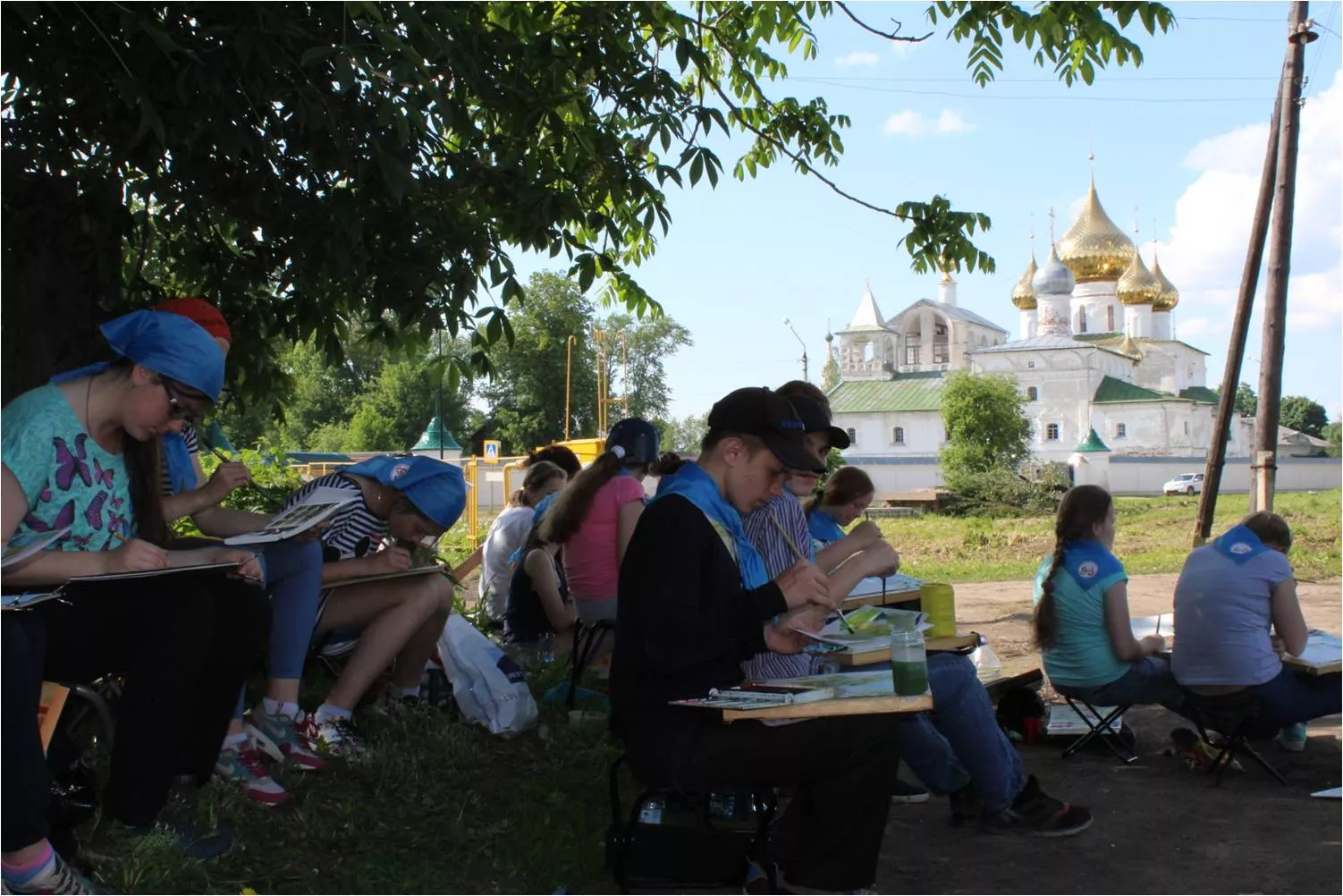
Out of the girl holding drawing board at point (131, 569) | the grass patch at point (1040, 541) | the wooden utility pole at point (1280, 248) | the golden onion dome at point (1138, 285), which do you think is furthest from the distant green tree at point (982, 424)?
the girl holding drawing board at point (131, 569)

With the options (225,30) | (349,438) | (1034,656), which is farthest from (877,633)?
(349,438)

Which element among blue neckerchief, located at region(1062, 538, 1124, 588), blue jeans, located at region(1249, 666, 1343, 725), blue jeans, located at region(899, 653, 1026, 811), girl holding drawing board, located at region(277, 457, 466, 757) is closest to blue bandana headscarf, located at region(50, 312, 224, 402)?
girl holding drawing board, located at region(277, 457, 466, 757)

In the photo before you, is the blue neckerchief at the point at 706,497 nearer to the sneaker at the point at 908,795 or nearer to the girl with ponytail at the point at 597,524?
the sneaker at the point at 908,795

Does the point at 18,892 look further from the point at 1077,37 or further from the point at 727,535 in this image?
the point at 1077,37

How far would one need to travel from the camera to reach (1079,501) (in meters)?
6.20

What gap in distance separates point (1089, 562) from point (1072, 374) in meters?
68.5

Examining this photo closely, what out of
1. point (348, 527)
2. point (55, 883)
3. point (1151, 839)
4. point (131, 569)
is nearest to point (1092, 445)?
point (1151, 839)

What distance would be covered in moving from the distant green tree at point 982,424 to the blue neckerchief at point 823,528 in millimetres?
50127

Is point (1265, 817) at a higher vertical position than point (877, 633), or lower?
lower

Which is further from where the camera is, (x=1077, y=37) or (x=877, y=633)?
(x=1077, y=37)

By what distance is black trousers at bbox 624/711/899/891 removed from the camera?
11.7 feet

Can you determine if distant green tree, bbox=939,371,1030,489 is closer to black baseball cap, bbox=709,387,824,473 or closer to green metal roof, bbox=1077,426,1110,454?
green metal roof, bbox=1077,426,1110,454

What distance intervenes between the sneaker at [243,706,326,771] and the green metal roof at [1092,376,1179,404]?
231ft

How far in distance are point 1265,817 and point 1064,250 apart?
266 feet
